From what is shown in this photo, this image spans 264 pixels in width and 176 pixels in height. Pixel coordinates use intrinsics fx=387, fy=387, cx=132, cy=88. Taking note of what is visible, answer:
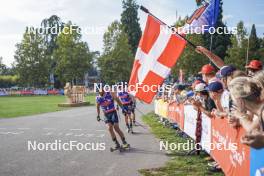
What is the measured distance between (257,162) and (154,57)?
16.1 ft

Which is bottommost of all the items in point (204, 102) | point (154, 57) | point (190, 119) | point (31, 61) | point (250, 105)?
point (190, 119)

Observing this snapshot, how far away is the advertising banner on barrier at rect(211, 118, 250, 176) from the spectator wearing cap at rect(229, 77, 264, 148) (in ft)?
5.70

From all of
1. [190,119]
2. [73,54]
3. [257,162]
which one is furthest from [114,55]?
[257,162]

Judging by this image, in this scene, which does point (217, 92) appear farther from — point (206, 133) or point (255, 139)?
point (255, 139)

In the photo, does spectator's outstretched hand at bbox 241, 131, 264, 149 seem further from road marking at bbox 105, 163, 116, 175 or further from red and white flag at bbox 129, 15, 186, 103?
red and white flag at bbox 129, 15, 186, 103

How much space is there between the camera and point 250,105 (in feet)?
11.7

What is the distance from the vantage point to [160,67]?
9156 mm

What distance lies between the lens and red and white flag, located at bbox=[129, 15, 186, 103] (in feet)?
29.6

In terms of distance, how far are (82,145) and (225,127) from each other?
6.06 m

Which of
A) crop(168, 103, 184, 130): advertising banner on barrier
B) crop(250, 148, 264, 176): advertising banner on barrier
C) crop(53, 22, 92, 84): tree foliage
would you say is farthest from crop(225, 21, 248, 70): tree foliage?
crop(250, 148, 264, 176): advertising banner on barrier

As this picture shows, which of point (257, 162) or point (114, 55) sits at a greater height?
point (114, 55)

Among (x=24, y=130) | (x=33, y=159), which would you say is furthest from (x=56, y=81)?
(x=33, y=159)

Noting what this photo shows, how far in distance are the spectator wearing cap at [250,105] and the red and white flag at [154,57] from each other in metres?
5.26

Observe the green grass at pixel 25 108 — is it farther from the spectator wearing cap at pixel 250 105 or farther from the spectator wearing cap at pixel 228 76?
the spectator wearing cap at pixel 250 105
